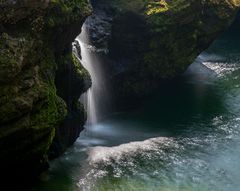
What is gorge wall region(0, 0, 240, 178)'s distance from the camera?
21.6 m

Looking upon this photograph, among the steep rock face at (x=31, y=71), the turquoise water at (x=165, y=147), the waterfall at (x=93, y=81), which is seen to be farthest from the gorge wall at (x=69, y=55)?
the turquoise water at (x=165, y=147)

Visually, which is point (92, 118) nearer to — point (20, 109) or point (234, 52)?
point (20, 109)

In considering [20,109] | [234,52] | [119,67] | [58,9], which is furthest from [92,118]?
[234,52]

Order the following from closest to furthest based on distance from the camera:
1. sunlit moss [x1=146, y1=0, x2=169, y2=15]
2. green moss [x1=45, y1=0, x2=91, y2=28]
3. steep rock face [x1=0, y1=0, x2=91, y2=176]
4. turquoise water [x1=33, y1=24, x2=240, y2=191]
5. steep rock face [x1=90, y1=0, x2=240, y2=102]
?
steep rock face [x1=0, y1=0, x2=91, y2=176]
green moss [x1=45, y1=0, x2=91, y2=28]
turquoise water [x1=33, y1=24, x2=240, y2=191]
steep rock face [x1=90, y1=0, x2=240, y2=102]
sunlit moss [x1=146, y1=0, x2=169, y2=15]

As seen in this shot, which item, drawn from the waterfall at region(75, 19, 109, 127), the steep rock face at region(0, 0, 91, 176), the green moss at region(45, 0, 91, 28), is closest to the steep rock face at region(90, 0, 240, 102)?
the waterfall at region(75, 19, 109, 127)

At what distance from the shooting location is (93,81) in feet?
129

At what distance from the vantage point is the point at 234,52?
62188 mm

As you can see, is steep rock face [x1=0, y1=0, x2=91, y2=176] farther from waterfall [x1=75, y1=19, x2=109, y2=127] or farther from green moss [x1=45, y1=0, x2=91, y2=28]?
waterfall [x1=75, y1=19, x2=109, y2=127]

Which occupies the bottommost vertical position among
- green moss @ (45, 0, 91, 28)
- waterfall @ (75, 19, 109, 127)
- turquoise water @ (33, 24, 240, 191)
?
turquoise water @ (33, 24, 240, 191)

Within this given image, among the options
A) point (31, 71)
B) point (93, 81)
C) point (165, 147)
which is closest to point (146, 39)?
point (93, 81)

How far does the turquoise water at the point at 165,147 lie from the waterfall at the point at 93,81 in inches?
41.9

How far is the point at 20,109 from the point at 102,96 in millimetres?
18677

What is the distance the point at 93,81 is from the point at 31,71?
16.4 metres

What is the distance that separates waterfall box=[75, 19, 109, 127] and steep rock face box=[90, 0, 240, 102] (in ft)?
4.51
